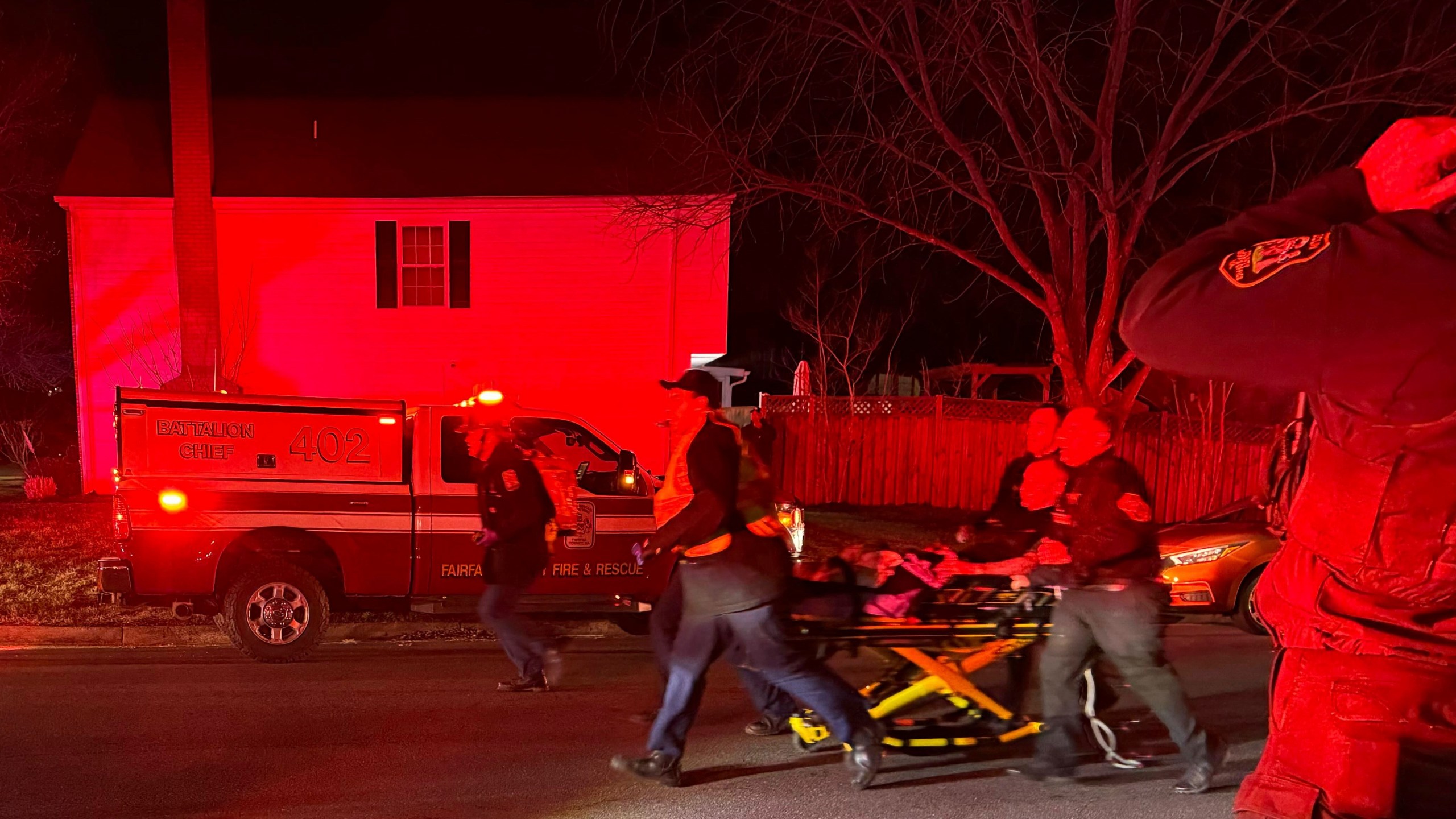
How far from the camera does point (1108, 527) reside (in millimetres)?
4328

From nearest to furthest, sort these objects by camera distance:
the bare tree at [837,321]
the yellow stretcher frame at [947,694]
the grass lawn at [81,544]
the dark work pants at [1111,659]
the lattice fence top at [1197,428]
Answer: the dark work pants at [1111,659] → the yellow stretcher frame at [947,694] → the grass lawn at [81,544] → the lattice fence top at [1197,428] → the bare tree at [837,321]

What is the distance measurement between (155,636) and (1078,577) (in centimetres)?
719

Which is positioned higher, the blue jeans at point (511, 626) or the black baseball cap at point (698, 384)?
the black baseball cap at point (698, 384)

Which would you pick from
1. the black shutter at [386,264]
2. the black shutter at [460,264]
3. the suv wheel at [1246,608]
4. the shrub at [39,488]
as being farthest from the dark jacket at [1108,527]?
the shrub at [39,488]

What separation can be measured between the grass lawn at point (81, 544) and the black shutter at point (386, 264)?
504 centimetres

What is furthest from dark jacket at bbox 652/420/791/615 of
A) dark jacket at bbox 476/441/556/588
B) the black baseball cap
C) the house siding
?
the house siding

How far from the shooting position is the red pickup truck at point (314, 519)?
666 centimetres

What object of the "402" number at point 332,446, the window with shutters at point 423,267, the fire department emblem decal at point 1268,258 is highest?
the window with shutters at point 423,267

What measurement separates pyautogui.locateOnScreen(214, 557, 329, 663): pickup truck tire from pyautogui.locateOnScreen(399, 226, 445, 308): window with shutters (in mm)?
9015

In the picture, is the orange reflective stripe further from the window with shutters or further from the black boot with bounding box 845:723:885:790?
the window with shutters

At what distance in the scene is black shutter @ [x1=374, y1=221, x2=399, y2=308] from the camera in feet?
49.5

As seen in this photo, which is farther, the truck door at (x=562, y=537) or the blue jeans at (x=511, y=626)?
the truck door at (x=562, y=537)

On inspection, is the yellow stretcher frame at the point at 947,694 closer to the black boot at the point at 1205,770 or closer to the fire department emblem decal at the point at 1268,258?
the black boot at the point at 1205,770

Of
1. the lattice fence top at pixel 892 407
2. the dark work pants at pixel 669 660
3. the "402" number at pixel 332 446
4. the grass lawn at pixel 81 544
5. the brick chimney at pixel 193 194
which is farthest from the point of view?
the lattice fence top at pixel 892 407
